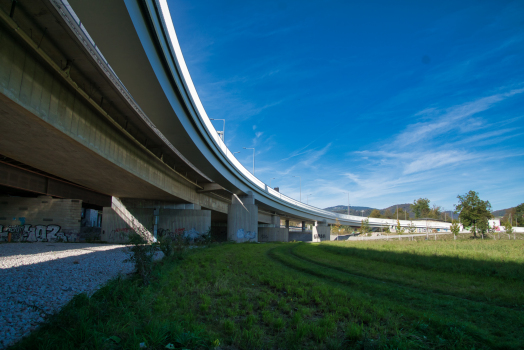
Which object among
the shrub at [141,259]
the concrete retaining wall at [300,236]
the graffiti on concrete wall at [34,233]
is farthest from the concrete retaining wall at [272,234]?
the shrub at [141,259]

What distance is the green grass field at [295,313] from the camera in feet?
15.2

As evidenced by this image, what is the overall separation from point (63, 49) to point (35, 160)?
349 inches

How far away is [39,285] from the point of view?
795cm

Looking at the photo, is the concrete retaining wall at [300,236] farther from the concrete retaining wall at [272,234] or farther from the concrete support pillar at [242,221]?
the concrete support pillar at [242,221]

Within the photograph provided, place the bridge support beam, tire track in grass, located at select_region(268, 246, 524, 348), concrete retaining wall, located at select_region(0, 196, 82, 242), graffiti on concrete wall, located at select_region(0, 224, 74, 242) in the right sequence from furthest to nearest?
the bridge support beam, concrete retaining wall, located at select_region(0, 196, 82, 242), graffiti on concrete wall, located at select_region(0, 224, 74, 242), tire track in grass, located at select_region(268, 246, 524, 348)

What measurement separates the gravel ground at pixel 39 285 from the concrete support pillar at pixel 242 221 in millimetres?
23766

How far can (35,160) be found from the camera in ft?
52.1

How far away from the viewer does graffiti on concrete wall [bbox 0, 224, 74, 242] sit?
945 inches

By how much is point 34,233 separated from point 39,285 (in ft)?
71.5

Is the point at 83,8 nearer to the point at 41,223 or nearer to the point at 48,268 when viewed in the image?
the point at 48,268

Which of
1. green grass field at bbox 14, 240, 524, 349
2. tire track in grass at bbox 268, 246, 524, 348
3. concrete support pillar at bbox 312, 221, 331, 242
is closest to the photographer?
green grass field at bbox 14, 240, 524, 349

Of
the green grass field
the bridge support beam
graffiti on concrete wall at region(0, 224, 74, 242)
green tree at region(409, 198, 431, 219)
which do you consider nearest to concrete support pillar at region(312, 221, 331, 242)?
the bridge support beam

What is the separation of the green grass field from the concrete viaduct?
4156mm

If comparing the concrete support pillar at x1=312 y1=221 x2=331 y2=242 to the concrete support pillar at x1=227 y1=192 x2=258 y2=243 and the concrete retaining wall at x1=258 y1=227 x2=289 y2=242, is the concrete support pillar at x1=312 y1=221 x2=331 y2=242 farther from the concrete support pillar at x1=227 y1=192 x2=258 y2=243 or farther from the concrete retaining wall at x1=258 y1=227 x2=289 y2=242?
the concrete support pillar at x1=227 y1=192 x2=258 y2=243
